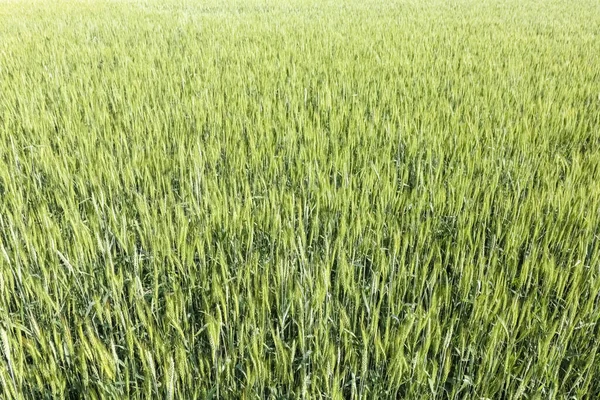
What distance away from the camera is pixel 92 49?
361 cm

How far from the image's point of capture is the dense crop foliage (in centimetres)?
76

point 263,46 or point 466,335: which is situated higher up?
point 263,46

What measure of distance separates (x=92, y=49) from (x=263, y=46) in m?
1.41

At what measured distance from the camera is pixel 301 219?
108 centimetres

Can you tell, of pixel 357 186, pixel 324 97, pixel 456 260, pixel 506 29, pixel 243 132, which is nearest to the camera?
pixel 456 260

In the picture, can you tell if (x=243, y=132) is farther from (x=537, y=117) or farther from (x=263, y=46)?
(x=263, y=46)

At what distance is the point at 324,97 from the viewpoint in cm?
235

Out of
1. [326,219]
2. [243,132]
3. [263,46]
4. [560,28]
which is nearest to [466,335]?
[326,219]

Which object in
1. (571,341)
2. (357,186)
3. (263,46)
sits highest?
(263,46)

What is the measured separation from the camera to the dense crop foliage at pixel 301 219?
76 cm

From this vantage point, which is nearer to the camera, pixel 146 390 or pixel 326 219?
pixel 146 390

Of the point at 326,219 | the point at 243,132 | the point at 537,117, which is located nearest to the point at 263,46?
the point at 243,132

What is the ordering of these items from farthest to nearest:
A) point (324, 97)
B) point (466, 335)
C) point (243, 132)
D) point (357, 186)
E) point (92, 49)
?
point (92, 49) → point (324, 97) → point (243, 132) → point (357, 186) → point (466, 335)

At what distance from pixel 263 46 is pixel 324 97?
1.67m
